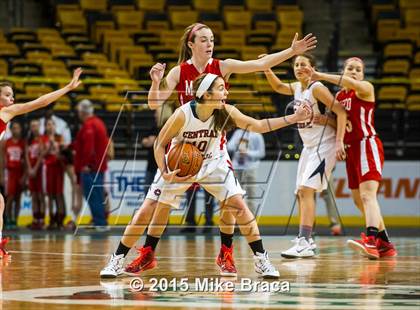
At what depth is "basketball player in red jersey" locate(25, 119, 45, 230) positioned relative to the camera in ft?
57.8


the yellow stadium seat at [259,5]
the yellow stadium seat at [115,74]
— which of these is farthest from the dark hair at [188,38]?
the yellow stadium seat at [259,5]

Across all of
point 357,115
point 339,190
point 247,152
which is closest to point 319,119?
point 357,115

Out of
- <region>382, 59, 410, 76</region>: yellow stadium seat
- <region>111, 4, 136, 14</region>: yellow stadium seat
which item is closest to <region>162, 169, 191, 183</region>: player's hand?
<region>382, 59, 410, 76</region>: yellow stadium seat

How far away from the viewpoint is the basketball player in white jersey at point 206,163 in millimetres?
8328

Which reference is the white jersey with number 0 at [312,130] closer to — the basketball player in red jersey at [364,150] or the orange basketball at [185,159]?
the basketball player in red jersey at [364,150]

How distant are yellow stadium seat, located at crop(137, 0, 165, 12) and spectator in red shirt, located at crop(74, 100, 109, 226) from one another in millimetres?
9848

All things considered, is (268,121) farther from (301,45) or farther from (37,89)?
(37,89)

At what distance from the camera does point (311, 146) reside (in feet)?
37.3

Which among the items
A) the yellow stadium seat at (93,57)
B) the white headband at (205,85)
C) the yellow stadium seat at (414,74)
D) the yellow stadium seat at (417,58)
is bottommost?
the white headband at (205,85)

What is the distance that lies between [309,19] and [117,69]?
606cm

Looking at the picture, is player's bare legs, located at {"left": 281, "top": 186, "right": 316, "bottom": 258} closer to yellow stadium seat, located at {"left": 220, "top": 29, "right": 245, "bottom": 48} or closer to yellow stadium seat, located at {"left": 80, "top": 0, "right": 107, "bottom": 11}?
yellow stadium seat, located at {"left": 220, "top": 29, "right": 245, "bottom": 48}

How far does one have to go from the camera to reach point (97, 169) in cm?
1684

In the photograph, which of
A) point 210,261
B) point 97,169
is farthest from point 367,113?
point 97,169

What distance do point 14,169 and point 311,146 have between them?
7.89 meters
